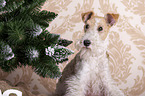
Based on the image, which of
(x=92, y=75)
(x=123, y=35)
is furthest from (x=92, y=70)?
(x=123, y=35)

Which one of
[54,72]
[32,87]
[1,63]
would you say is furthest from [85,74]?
[32,87]

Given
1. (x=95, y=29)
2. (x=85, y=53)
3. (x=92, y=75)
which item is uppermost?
(x=95, y=29)

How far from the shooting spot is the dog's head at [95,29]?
68cm

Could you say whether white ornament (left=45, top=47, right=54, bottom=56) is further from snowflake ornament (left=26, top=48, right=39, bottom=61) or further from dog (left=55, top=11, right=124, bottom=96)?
dog (left=55, top=11, right=124, bottom=96)

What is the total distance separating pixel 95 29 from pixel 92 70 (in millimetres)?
207

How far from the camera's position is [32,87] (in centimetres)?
104

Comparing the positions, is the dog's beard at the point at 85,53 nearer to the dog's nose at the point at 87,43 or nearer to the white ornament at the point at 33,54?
the dog's nose at the point at 87,43

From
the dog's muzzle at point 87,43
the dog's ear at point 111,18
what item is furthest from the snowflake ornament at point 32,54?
the dog's ear at point 111,18

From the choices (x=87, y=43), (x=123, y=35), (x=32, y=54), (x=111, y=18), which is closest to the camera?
(x=32, y=54)

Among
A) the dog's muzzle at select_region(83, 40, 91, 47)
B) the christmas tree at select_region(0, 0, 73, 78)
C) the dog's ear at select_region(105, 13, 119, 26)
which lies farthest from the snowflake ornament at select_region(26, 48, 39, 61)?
the dog's ear at select_region(105, 13, 119, 26)

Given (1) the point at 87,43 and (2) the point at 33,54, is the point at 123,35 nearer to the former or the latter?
(1) the point at 87,43

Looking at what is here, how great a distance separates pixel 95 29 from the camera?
0.74 metres

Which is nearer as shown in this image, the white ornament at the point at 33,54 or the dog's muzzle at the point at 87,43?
the white ornament at the point at 33,54

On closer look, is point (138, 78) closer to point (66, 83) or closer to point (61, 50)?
point (66, 83)
